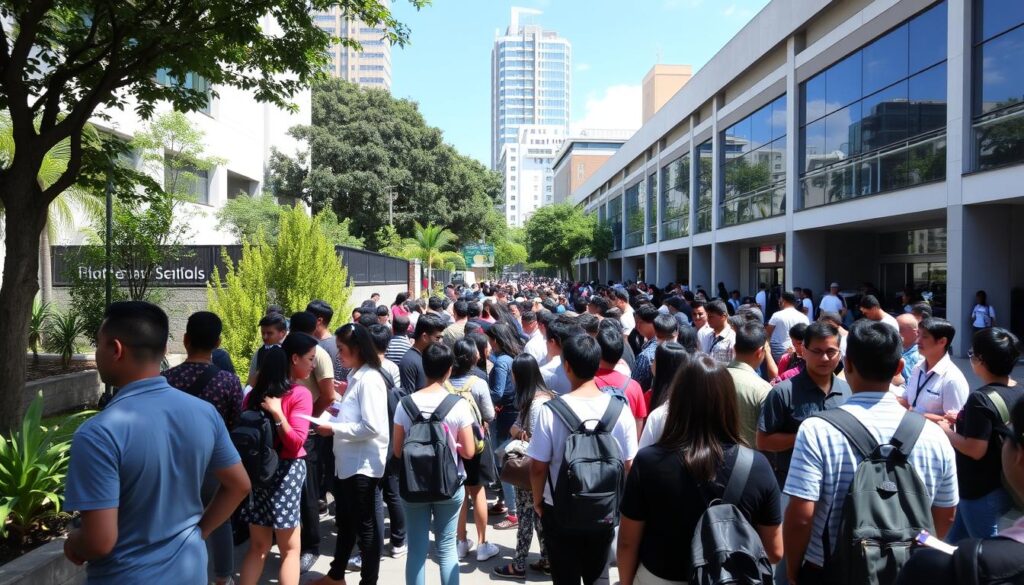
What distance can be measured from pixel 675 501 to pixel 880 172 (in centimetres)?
1506

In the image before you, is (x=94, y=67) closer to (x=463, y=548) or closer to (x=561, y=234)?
(x=463, y=548)

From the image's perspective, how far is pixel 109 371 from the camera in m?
2.33

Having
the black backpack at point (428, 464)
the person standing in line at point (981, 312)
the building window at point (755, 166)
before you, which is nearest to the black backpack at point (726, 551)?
the black backpack at point (428, 464)

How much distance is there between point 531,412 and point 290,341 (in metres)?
1.62

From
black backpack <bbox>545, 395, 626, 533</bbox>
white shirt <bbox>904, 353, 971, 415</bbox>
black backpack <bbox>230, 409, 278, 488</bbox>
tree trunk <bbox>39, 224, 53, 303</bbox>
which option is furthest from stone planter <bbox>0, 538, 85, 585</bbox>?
tree trunk <bbox>39, 224, 53, 303</bbox>

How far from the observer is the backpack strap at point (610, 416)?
3.14 m

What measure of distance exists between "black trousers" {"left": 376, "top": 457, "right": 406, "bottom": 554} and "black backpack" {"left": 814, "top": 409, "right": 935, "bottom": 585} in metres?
2.66

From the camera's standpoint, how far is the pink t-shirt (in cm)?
386

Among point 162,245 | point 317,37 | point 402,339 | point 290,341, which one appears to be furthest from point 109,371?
point 162,245

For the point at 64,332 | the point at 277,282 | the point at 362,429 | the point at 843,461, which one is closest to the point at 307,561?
the point at 362,429

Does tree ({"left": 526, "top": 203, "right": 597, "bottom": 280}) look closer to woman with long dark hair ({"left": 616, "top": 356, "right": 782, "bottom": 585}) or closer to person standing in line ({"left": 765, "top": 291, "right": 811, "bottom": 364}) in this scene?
person standing in line ({"left": 765, "top": 291, "right": 811, "bottom": 364})

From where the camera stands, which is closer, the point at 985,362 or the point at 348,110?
the point at 985,362

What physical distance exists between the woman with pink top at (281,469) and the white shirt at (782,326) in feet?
19.7

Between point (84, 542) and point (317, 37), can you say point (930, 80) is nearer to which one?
point (317, 37)
